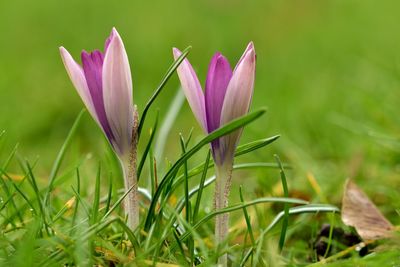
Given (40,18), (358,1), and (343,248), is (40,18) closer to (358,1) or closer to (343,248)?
(358,1)

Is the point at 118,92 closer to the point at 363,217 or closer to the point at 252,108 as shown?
the point at 363,217

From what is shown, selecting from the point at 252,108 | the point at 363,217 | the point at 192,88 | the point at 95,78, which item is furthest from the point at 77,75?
the point at 252,108

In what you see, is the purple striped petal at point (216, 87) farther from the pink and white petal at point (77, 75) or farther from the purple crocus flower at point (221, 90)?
the pink and white petal at point (77, 75)

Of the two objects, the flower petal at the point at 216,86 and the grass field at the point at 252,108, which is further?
the grass field at the point at 252,108

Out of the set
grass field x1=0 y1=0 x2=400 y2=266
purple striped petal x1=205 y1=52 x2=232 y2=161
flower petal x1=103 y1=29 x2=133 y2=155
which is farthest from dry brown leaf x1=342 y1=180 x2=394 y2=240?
flower petal x1=103 y1=29 x2=133 y2=155

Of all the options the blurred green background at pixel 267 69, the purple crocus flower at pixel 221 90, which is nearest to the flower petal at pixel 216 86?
the purple crocus flower at pixel 221 90

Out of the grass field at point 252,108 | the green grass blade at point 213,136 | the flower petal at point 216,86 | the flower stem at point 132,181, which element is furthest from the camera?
the grass field at point 252,108

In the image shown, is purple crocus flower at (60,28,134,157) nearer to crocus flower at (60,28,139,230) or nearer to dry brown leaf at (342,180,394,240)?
crocus flower at (60,28,139,230)
